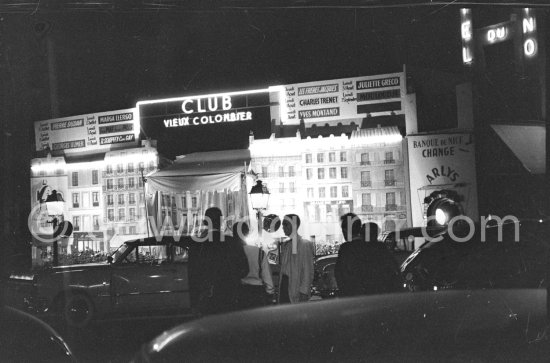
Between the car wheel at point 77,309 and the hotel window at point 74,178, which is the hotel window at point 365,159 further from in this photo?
the hotel window at point 74,178

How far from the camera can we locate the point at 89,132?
1352cm

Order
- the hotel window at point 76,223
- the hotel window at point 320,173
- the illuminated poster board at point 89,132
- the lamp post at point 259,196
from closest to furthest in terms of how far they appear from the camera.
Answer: the lamp post at point 259,196 → the hotel window at point 320,173 → the illuminated poster board at point 89,132 → the hotel window at point 76,223

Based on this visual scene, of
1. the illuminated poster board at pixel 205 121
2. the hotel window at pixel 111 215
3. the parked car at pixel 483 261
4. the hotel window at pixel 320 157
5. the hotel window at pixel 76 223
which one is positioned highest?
the illuminated poster board at pixel 205 121

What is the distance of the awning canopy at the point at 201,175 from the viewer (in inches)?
454

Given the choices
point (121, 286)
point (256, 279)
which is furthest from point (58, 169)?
point (256, 279)

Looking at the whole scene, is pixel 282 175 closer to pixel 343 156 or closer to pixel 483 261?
pixel 343 156

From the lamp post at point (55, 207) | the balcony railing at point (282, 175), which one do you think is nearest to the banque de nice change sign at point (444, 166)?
the balcony railing at point (282, 175)

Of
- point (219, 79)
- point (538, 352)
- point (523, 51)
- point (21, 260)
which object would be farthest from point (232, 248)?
point (21, 260)

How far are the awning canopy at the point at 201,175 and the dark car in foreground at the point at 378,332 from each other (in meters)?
9.87

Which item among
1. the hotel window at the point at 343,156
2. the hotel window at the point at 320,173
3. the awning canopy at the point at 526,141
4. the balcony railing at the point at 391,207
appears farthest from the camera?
the hotel window at the point at 343,156

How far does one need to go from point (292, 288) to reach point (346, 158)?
23.6ft

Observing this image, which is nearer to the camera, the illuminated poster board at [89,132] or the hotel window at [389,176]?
the hotel window at [389,176]

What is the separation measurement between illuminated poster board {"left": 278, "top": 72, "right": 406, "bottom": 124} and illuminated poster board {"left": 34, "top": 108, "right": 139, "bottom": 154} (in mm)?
3497

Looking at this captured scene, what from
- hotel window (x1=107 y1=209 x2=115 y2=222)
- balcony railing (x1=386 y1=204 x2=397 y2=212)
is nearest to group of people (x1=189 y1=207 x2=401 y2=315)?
balcony railing (x1=386 y1=204 x2=397 y2=212)
